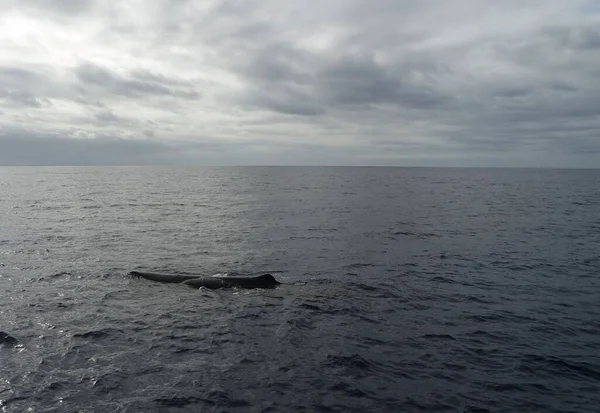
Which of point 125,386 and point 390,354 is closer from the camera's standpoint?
point 125,386

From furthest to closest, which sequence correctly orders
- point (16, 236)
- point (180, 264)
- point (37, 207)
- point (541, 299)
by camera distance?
point (37, 207) < point (16, 236) < point (180, 264) < point (541, 299)

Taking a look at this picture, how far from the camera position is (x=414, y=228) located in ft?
163

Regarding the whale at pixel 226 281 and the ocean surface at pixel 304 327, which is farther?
the whale at pixel 226 281

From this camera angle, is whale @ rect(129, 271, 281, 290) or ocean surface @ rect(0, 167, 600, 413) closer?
ocean surface @ rect(0, 167, 600, 413)

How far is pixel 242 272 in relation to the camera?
95.1ft

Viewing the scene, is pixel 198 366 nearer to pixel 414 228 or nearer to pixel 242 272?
pixel 242 272

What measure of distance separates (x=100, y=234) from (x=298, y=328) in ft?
101

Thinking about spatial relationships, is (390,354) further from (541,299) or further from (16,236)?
(16,236)

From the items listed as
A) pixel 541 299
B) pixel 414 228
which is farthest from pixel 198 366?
pixel 414 228

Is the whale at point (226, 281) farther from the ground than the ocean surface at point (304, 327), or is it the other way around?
the whale at point (226, 281)

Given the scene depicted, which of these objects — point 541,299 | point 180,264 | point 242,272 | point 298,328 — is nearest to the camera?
point 298,328

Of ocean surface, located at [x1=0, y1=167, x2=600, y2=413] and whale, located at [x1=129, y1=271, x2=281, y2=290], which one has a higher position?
whale, located at [x1=129, y1=271, x2=281, y2=290]

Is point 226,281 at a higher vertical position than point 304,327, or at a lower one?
higher

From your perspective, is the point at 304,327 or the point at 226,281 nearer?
the point at 304,327
